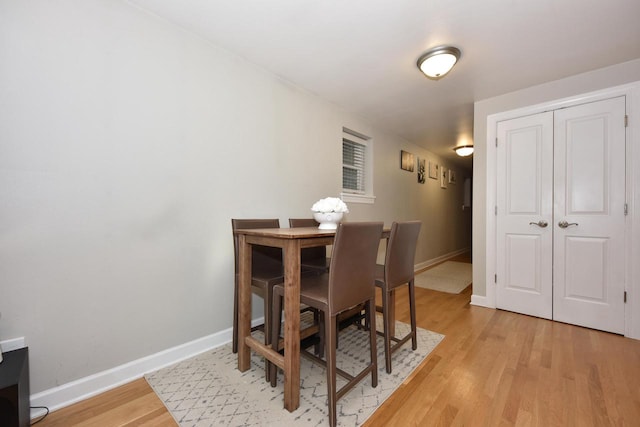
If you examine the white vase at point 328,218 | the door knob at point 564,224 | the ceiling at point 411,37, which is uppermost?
the ceiling at point 411,37

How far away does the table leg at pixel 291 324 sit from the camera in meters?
1.34

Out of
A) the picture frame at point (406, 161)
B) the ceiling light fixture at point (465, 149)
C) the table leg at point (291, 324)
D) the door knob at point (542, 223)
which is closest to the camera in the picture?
the table leg at point (291, 324)

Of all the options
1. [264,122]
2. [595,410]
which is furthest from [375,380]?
[264,122]

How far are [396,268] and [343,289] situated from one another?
61 centimetres

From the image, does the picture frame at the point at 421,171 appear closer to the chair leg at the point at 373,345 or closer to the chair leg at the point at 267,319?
the chair leg at the point at 373,345

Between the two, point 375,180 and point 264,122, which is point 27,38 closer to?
point 264,122

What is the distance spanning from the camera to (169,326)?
1.80 m

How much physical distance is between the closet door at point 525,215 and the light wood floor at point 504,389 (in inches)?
19.7

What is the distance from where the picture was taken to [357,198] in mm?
3566

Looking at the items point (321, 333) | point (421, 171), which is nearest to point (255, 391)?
point (321, 333)

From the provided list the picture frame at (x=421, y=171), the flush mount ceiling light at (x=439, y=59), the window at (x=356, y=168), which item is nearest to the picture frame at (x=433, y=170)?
the picture frame at (x=421, y=171)

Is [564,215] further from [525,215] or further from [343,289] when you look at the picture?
[343,289]

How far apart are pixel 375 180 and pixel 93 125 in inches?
125

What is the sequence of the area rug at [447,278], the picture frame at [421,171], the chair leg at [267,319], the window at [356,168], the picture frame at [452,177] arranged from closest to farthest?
the chair leg at [267,319] → the window at [356,168] → the area rug at [447,278] → the picture frame at [421,171] → the picture frame at [452,177]
